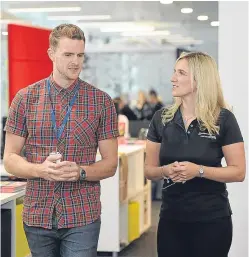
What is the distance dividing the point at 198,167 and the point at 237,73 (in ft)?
5.51

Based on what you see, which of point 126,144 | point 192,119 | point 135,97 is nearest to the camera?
point 192,119

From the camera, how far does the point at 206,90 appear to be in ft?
9.12

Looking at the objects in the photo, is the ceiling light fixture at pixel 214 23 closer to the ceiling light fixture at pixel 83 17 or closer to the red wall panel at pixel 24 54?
the red wall panel at pixel 24 54

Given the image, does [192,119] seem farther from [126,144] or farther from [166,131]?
[126,144]

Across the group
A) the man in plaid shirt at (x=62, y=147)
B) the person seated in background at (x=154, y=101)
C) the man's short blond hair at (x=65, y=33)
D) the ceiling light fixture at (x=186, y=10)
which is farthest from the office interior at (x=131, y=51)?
the man's short blond hair at (x=65, y=33)

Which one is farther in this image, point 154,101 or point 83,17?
point 154,101

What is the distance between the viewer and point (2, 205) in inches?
148

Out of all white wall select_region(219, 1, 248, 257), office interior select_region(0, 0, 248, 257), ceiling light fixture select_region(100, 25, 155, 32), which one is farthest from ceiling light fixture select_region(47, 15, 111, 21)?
white wall select_region(219, 1, 248, 257)

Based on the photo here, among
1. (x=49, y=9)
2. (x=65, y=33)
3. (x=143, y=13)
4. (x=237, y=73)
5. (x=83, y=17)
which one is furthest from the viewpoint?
(x=143, y=13)

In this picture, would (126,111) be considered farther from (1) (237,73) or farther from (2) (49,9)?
(1) (237,73)

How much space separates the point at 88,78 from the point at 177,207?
7.92 meters

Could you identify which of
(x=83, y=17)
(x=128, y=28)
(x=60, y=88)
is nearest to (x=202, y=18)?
(x=83, y=17)

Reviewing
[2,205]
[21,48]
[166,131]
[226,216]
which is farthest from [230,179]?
[21,48]

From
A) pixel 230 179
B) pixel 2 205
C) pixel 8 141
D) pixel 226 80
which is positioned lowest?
pixel 2 205
